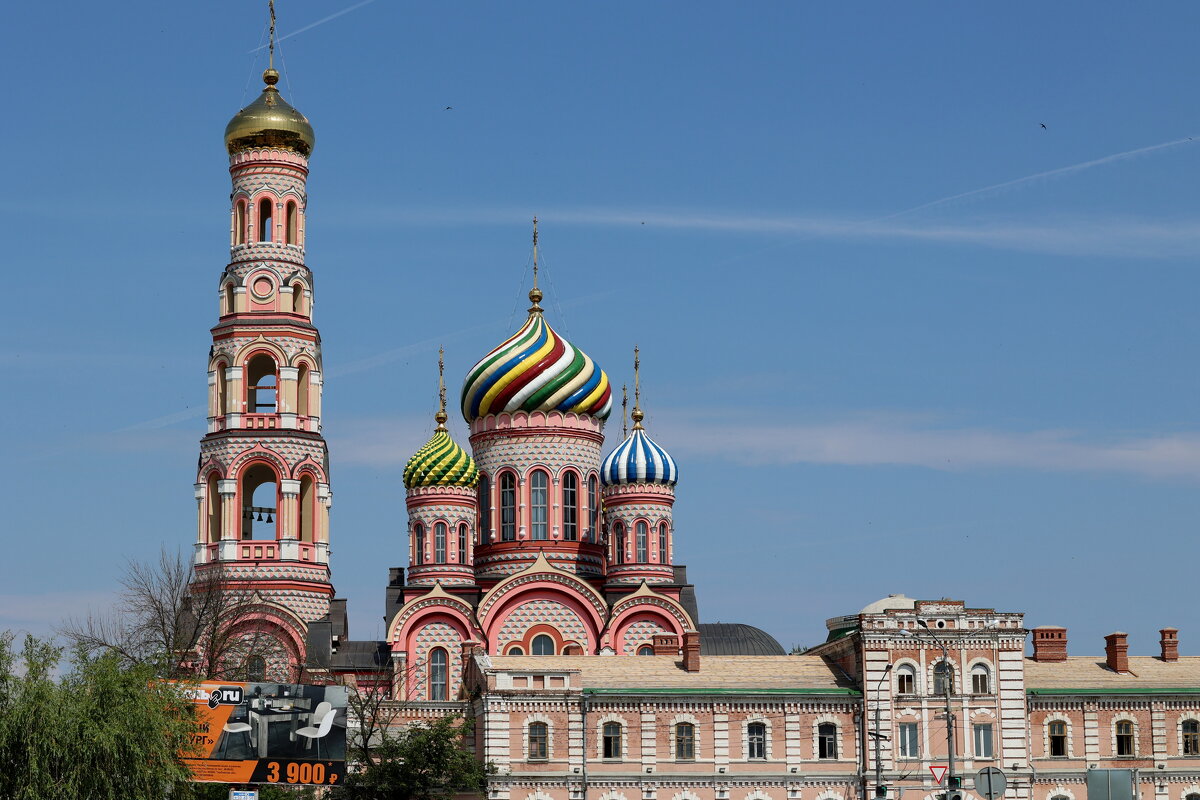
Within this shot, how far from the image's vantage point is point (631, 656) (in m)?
64.7

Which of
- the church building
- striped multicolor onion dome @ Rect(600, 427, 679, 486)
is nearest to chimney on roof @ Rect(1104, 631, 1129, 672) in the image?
the church building

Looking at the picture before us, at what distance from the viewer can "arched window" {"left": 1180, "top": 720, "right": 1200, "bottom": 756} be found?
62.8 m

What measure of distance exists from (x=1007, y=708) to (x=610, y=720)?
11492 mm

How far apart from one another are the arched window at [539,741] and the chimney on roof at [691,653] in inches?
201

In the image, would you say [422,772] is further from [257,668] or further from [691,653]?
[257,668]

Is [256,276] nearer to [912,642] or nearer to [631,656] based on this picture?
[631,656]

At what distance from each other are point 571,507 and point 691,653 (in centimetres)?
1238

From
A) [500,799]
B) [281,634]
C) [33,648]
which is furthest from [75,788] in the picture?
[281,634]

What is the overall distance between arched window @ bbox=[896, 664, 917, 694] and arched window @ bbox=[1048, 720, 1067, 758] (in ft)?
14.6

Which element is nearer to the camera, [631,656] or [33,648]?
[33,648]

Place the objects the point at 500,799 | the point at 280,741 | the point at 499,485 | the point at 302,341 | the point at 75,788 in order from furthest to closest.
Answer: the point at 499,485, the point at 302,341, the point at 500,799, the point at 280,741, the point at 75,788

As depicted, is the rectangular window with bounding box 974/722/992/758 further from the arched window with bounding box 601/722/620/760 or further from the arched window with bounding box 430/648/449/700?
the arched window with bounding box 430/648/449/700

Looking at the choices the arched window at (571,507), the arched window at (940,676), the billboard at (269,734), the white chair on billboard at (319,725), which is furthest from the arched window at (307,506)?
the arched window at (940,676)

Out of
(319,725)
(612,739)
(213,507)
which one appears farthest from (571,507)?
(319,725)
